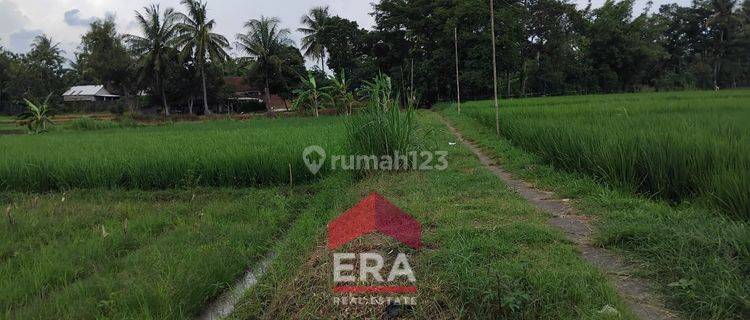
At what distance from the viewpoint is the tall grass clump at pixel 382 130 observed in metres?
6.20

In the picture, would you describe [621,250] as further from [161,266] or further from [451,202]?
[161,266]

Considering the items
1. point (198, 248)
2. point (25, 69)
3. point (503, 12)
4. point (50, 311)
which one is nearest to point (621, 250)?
point (198, 248)

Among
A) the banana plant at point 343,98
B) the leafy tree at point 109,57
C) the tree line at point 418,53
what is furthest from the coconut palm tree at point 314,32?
the banana plant at point 343,98

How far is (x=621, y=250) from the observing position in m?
2.98

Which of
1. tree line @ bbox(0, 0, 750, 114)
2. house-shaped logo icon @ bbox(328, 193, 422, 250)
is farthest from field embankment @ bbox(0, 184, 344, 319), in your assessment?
tree line @ bbox(0, 0, 750, 114)

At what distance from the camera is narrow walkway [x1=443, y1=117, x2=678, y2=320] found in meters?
2.24

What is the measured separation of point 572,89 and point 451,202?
3596 centimetres

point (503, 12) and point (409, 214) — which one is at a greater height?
point (503, 12)

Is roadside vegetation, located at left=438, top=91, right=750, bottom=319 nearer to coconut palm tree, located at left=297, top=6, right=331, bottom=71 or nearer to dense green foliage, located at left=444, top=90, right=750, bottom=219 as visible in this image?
dense green foliage, located at left=444, top=90, right=750, bottom=219

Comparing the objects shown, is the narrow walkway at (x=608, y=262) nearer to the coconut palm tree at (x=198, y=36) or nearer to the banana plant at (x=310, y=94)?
the banana plant at (x=310, y=94)

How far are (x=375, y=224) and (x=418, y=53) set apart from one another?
3134 centimetres

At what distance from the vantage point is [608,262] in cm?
284

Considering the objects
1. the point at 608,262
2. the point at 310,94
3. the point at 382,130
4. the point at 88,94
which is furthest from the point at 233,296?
the point at 88,94

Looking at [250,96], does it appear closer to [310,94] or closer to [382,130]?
[310,94]
